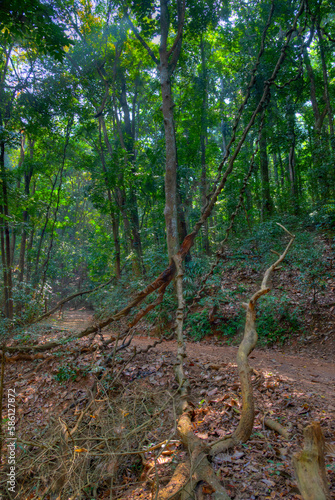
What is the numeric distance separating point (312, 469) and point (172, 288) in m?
8.00

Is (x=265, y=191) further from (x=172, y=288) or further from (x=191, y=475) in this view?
(x=191, y=475)

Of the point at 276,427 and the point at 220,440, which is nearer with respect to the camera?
the point at 220,440

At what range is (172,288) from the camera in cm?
940

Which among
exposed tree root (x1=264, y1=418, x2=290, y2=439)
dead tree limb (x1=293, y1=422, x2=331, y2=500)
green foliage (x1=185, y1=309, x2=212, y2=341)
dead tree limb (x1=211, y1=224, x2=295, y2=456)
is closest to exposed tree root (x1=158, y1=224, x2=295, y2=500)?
dead tree limb (x1=211, y1=224, x2=295, y2=456)

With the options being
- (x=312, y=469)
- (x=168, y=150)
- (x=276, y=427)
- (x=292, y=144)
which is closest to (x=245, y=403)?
(x=276, y=427)

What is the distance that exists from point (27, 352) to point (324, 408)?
17.8ft

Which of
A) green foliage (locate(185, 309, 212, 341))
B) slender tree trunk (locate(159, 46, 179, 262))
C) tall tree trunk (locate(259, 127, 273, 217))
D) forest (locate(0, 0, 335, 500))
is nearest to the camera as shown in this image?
forest (locate(0, 0, 335, 500))

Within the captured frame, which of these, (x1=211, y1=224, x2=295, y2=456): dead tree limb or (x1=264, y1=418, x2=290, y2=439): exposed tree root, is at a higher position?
(x1=211, y1=224, x2=295, y2=456): dead tree limb

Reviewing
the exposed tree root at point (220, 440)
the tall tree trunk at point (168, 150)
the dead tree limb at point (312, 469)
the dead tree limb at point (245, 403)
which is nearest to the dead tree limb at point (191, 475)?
the exposed tree root at point (220, 440)

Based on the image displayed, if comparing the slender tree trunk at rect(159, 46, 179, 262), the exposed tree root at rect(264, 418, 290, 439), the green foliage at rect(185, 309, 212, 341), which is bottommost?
the green foliage at rect(185, 309, 212, 341)

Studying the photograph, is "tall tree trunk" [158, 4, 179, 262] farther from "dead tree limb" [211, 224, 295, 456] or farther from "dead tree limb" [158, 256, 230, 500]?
"dead tree limb" [158, 256, 230, 500]

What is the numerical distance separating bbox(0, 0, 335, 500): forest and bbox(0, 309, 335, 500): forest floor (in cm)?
2

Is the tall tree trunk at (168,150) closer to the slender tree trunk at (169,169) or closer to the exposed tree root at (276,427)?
the slender tree trunk at (169,169)

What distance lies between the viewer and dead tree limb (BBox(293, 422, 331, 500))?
4.52 ft
